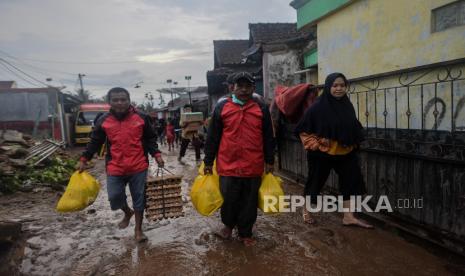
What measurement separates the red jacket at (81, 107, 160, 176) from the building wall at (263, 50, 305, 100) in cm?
848

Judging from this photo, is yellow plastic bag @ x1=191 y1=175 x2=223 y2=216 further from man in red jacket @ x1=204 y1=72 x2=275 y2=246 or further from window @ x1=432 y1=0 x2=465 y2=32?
window @ x1=432 y1=0 x2=465 y2=32

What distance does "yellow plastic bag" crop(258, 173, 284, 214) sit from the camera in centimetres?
378

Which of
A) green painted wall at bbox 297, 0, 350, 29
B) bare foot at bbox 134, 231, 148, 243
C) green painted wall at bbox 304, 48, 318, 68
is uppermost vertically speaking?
green painted wall at bbox 297, 0, 350, 29

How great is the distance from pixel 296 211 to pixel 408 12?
3282 mm

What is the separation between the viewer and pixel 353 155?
13.2 feet

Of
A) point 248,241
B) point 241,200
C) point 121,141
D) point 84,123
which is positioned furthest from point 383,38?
point 84,123

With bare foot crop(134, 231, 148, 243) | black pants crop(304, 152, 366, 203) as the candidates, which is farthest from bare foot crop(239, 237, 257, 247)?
bare foot crop(134, 231, 148, 243)

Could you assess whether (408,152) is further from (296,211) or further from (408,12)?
(408,12)

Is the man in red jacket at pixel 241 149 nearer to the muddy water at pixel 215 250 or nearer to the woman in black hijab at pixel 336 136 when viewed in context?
the muddy water at pixel 215 250

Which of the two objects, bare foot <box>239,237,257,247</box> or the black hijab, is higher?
the black hijab

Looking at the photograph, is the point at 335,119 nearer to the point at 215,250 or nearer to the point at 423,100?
the point at 423,100

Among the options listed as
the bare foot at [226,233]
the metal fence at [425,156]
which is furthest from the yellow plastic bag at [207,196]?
the metal fence at [425,156]

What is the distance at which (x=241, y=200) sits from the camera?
3926mm

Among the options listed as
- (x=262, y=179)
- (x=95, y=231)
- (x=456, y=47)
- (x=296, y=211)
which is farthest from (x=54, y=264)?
(x=456, y=47)
